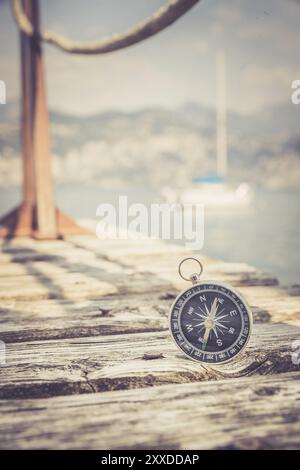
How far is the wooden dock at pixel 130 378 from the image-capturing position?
146cm

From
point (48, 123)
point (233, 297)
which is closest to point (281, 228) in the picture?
point (48, 123)

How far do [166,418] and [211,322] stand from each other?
582mm

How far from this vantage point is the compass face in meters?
2.02

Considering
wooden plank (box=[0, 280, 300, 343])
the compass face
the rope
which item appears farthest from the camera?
wooden plank (box=[0, 280, 300, 343])

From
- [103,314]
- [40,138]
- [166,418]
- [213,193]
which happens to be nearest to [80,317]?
[103,314]

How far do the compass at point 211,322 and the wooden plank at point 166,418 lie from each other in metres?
0.20

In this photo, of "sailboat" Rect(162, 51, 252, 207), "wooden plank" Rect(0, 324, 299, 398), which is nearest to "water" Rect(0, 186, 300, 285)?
"sailboat" Rect(162, 51, 252, 207)

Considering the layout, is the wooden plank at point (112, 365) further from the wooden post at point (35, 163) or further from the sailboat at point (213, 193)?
the sailboat at point (213, 193)

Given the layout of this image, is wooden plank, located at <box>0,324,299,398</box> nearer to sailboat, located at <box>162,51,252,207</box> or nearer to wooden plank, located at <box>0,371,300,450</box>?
wooden plank, located at <box>0,371,300,450</box>

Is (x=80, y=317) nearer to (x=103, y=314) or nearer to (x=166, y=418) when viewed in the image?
(x=103, y=314)

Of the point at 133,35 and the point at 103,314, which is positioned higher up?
the point at 133,35

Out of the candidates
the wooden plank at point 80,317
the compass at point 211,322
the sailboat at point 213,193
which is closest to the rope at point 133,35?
the compass at point 211,322

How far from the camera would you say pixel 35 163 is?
20.2 feet

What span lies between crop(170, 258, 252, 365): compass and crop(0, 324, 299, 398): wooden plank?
6 cm
